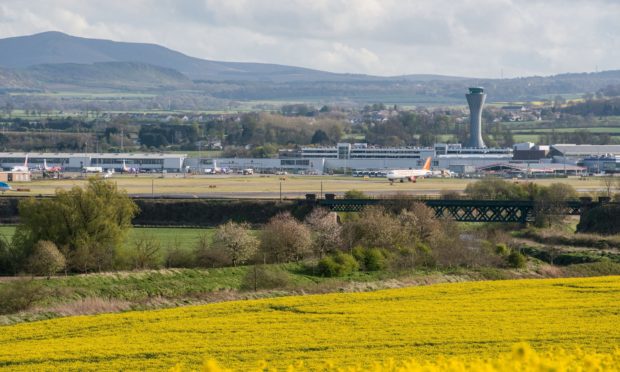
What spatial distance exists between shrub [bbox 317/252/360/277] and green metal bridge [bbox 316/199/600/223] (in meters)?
23.1

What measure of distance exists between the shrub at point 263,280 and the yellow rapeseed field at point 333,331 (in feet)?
18.0

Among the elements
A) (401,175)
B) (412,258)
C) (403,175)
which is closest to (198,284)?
(412,258)

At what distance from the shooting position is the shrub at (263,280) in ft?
Result: 161

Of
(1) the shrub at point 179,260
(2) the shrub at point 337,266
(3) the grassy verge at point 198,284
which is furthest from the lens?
(1) the shrub at point 179,260

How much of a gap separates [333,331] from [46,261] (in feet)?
67.2

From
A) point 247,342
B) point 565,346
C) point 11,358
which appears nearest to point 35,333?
point 11,358

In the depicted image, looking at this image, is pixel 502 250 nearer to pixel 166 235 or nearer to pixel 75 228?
pixel 75 228

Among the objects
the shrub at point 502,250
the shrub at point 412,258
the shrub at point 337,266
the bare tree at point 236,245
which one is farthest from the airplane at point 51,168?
the shrub at point 337,266

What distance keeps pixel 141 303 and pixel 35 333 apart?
31.9ft

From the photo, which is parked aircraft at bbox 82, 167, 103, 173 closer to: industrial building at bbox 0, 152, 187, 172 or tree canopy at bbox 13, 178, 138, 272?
industrial building at bbox 0, 152, 187, 172

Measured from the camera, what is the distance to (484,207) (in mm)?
80125

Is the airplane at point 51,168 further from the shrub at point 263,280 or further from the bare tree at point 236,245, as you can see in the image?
the shrub at point 263,280

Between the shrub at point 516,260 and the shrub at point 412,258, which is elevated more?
the shrub at point 516,260

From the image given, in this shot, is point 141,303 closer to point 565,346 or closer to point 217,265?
point 217,265
